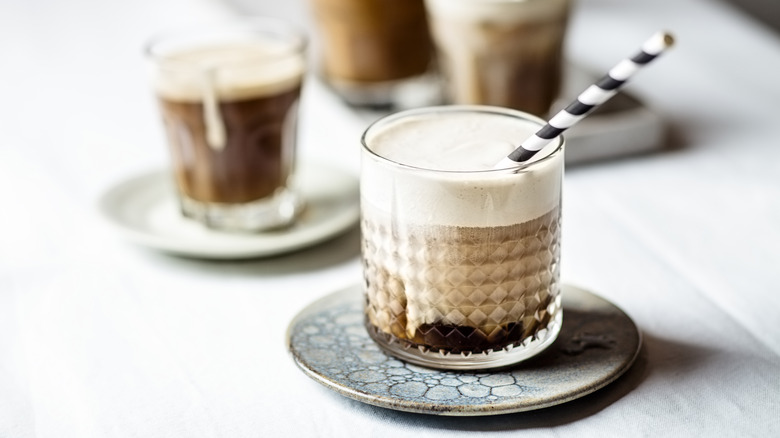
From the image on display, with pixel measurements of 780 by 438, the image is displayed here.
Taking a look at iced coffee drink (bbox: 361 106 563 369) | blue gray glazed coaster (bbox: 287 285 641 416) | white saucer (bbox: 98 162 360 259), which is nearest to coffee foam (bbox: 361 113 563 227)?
iced coffee drink (bbox: 361 106 563 369)

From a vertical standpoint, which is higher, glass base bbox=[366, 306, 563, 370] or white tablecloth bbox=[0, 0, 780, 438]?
glass base bbox=[366, 306, 563, 370]

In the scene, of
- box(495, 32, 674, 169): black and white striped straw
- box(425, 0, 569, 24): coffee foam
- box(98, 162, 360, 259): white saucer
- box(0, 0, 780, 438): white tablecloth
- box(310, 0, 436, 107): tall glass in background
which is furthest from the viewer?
box(310, 0, 436, 107): tall glass in background

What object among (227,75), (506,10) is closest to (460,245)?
(227,75)

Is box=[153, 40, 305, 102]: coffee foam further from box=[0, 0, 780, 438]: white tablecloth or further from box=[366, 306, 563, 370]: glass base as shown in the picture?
box=[366, 306, 563, 370]: glass base

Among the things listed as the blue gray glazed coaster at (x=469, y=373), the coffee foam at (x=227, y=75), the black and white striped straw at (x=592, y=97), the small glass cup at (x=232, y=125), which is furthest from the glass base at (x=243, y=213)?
the black and white striped straw at (x=592, y=97)

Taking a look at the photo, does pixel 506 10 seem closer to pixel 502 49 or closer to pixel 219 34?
pixel 502 49

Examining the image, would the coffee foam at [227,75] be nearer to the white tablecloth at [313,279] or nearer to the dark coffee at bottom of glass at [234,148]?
the dark coffee at bottom of glass at [234,148]
